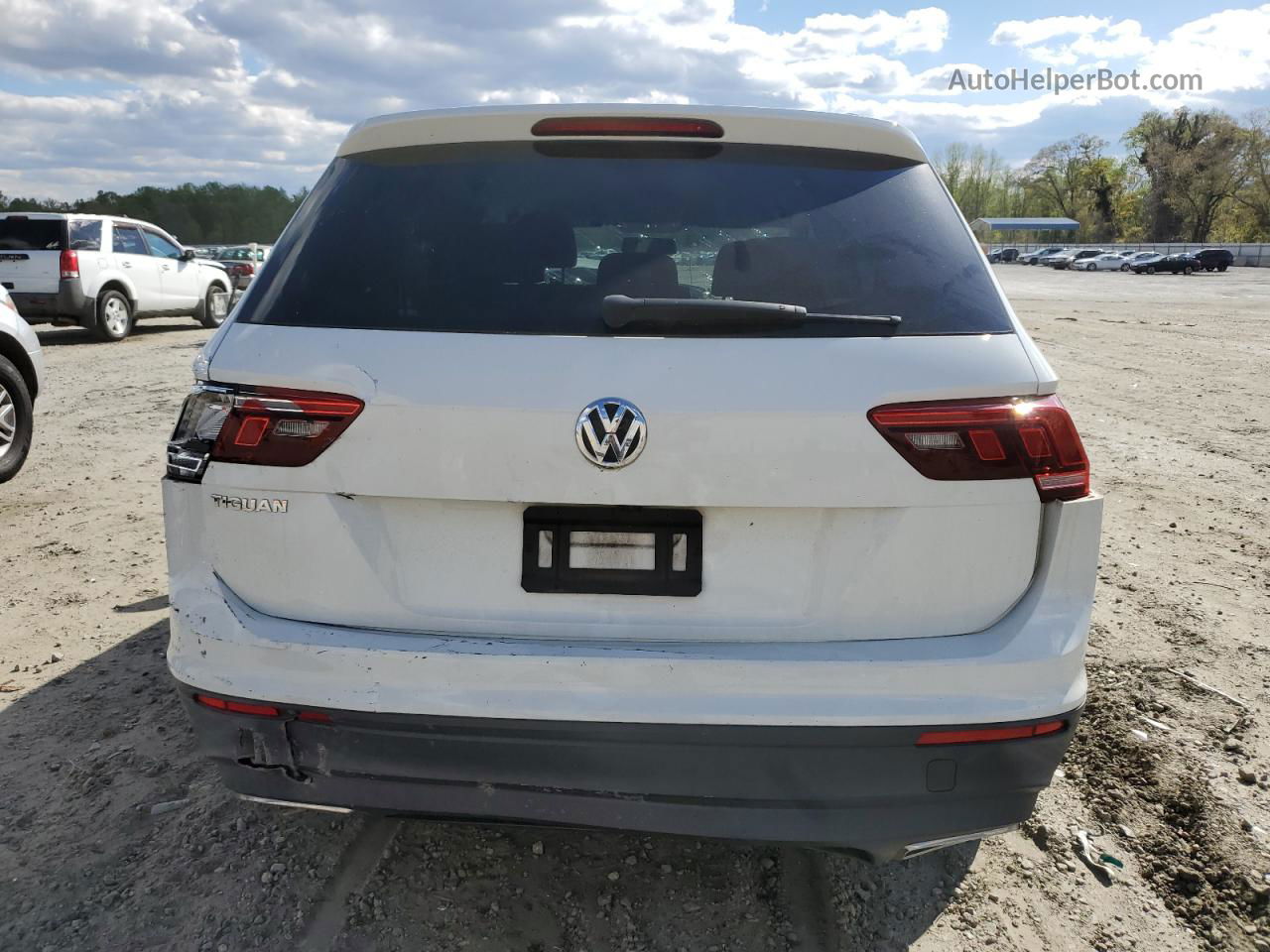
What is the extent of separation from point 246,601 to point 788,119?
1668 millimetres

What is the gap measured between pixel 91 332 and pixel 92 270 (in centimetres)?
166

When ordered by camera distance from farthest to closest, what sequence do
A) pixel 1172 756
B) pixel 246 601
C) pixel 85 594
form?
pixel 85 594, pixel 1172 756, pixel 246 601

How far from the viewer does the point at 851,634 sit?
206cm

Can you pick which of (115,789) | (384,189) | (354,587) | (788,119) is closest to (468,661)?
(354,587)

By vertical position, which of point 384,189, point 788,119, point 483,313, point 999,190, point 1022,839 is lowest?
point 1022,839

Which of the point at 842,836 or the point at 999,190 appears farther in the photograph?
the point at 999,190

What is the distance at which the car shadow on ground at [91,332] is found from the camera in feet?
54.3

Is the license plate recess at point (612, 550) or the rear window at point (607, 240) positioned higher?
the rear window at point (607, 240)

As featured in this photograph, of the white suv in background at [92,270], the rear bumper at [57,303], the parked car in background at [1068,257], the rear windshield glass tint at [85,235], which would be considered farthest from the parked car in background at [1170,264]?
the rear bumper at [57,303]

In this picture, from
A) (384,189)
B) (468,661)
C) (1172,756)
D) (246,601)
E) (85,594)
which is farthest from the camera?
(85,594)

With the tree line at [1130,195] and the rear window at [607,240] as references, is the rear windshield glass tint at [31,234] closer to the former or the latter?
the rear window at [607,240]

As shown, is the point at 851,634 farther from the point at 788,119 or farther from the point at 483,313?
the point at 788,119

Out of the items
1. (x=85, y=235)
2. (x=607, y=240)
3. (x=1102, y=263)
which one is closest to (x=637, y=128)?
(x=607, y=240)

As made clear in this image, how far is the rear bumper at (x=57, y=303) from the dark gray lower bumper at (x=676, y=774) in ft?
51.9
